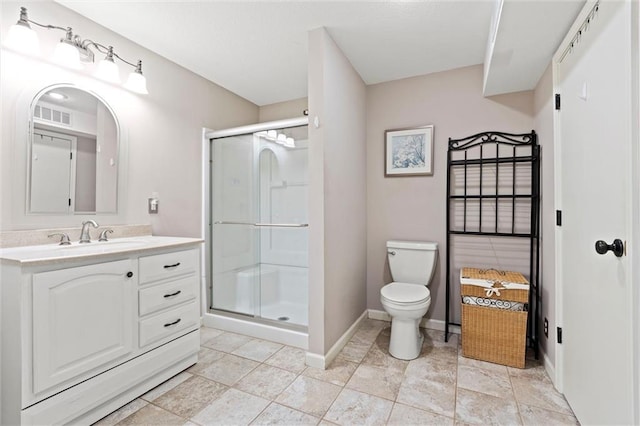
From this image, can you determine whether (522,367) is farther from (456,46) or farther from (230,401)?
(456,46)

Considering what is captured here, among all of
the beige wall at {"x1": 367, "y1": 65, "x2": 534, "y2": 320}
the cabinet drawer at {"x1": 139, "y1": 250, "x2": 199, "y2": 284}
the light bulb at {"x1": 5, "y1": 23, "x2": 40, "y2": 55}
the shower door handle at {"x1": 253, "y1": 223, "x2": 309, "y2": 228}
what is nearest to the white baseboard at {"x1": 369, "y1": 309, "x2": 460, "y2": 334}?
the beige wall at {"x1": 367, "y1": 65, "x2": 534, "y2": 320}

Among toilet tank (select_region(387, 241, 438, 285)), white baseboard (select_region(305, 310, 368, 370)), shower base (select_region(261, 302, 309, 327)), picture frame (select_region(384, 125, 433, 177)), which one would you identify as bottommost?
white baseboard (select_region(305, 310, 368, 370))

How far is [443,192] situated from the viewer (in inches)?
102

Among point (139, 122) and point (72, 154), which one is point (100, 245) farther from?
point (139, 122)

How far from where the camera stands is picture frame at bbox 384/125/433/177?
2.64 meters

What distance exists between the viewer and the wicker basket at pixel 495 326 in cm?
197

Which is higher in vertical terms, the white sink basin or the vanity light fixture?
the vanity light fixture

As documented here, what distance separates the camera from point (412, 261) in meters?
2.54

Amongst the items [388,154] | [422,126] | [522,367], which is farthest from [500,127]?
[522,367]

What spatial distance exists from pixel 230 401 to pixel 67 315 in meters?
0.95

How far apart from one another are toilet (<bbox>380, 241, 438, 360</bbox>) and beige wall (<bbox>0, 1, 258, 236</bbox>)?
1.87 metres

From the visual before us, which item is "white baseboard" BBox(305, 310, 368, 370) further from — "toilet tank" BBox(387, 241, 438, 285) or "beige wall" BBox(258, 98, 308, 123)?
"beige wall" BBox(258, 98, 308, 123)

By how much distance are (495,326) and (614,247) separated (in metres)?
1.17

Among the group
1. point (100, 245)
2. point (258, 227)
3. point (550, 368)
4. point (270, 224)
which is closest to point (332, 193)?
point (270, 224)
